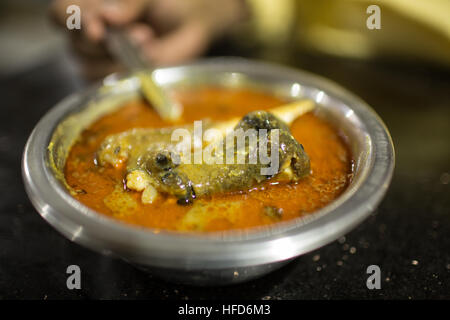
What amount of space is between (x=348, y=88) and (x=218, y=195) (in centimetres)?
145

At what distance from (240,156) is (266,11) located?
2002 mm

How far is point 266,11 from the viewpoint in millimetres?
2875

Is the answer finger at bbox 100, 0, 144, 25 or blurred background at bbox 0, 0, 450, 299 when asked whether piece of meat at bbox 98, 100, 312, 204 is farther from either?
finger at bbox 100, 0, 144, 25

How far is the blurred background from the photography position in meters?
1.23

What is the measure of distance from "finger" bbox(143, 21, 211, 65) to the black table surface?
2.68 feet

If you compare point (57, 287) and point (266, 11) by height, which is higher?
point (266, 11)

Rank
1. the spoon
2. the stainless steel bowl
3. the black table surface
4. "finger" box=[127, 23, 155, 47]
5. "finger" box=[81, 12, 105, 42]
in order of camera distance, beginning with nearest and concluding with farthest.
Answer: the stainless steel bowl < the black table surface < the spoon < "finger" box=[81, 12, 105, 42] < "finger" box=[127, 23, 155, 47]

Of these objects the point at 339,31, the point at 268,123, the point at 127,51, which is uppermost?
the point at 339,31

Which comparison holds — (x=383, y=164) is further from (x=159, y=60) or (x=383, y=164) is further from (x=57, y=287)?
(x=159, y=60)

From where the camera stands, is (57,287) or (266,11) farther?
(266,11)

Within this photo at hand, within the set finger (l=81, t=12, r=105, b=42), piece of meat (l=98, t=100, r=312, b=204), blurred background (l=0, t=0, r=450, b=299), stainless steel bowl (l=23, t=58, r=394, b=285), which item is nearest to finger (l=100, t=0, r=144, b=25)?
finger (l=81, t=12, r=105, b=42)

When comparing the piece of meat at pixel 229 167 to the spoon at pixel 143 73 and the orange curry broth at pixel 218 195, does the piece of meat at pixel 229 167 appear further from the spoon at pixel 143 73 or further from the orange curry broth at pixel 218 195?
the spoon at pixel 143 73

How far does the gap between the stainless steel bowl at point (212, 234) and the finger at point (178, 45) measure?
80 cm

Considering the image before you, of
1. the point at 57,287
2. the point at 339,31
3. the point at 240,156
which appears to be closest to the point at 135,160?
the point at 240,156
